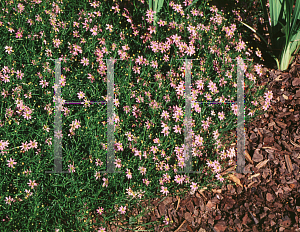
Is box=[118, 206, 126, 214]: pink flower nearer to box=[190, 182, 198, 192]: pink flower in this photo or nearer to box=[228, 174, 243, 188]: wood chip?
box=[190, 182, 198, 192]: pink flower

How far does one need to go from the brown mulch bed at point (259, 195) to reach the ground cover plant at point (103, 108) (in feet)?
0.53

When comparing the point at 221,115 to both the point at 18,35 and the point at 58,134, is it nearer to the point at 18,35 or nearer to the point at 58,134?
the point at 58,134

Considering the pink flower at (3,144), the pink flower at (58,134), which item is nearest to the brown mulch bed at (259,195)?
the pink flower at (58,134)

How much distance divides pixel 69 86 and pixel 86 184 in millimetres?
1372

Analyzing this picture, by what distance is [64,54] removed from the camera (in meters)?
4.46

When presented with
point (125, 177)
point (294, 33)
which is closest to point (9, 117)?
A: point (125, 177)

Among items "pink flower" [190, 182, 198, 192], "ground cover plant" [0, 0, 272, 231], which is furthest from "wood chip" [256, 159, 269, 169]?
"pink flower" [190, 182, 198, 192]

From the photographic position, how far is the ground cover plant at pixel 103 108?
3.41m

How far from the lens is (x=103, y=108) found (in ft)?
13.3

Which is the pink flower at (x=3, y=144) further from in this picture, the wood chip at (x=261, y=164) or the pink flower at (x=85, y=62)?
the wood chip at (x=261, y=164)

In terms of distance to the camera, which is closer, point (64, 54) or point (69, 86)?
point (69, 86)

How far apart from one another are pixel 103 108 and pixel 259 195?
7.33 feet

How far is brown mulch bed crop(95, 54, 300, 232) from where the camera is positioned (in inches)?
142

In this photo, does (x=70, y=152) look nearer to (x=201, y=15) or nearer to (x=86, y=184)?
(x=86, y=184)
